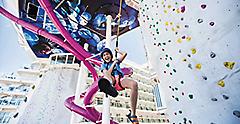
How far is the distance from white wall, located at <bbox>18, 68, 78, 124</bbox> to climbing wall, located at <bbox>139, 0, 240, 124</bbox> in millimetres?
8530

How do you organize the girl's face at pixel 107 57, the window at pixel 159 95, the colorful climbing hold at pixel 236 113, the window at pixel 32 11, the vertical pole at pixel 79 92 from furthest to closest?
the window at pixel 32 11 < the vertical pole at pixel 79 92 < the girl's face at pixel 107 57 < the window at pixel 159 95 < the colorful climbing hold at pixel 236 113

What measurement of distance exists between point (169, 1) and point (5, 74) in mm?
22757

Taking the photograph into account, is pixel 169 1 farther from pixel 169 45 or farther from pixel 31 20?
pixel 31 20

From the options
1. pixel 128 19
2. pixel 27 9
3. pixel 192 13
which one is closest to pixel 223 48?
pixel 192 13

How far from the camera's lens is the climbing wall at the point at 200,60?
0.96 meters

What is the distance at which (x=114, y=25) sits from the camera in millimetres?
6246

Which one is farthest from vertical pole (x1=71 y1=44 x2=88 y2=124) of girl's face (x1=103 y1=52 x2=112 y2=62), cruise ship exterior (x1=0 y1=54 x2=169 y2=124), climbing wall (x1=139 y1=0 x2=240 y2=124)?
climbing wall (x1=139 y1=0 x2=240 y2=124)

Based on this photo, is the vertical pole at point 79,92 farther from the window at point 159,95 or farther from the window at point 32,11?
the window at point 32,11

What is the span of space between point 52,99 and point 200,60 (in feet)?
32.5

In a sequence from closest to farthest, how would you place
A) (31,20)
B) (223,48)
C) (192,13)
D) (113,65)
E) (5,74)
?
(223,48) → (192,13) → (113,65) → (31,20) → (5,74)

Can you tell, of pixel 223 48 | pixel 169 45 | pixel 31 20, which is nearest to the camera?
pixel 223 48

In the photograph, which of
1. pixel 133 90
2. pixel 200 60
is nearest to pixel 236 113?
pixel 200 60

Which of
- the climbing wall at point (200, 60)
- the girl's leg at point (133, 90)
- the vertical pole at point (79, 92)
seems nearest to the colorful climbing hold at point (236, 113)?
the climbing wall at point (200, 60)

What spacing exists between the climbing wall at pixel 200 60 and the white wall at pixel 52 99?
28.0 feet
